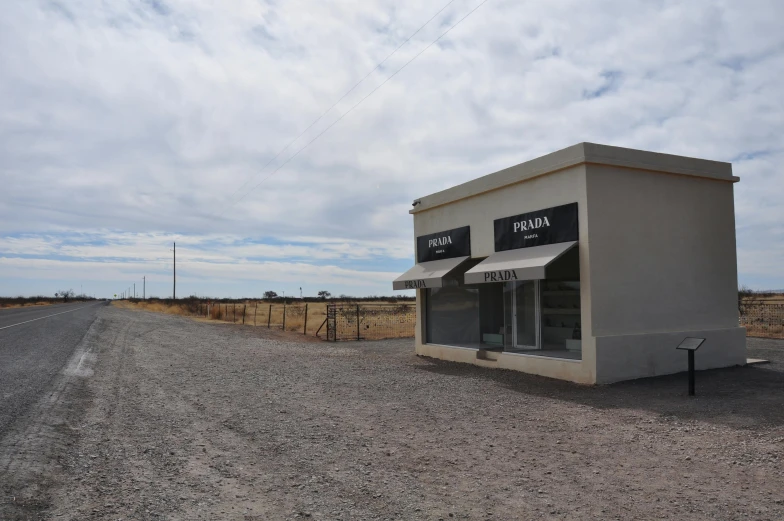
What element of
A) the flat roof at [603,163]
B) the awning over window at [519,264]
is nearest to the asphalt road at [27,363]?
the awning over window at [519,264]

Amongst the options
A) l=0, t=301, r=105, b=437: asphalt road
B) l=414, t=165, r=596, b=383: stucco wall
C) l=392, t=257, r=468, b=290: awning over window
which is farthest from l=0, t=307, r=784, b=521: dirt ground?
l=392, t=257, r=468, b=290: awning over window

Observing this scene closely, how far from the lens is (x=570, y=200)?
11711 mm

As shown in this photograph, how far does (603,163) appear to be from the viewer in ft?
37.6

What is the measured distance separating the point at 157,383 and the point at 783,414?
35.2ft

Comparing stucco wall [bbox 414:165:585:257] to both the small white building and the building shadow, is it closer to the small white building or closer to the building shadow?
the small white building

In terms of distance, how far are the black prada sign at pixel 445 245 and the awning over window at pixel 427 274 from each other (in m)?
0.16

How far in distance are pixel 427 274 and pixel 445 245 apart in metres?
0.98

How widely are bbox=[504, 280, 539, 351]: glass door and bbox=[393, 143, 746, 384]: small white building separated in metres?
0.03

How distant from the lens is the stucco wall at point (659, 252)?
37.4 ft

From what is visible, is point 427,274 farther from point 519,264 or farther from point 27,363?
point 27,363

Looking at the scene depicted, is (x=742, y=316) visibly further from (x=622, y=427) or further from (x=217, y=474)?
(x=217, y=474)

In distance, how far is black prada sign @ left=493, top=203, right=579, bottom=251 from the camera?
11727mm

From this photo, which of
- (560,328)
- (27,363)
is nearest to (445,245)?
(560,328)

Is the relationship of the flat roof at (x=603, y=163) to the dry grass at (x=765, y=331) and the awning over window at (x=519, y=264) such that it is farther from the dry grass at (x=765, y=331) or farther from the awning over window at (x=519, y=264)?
the dry grass at (x=765, y=331)
